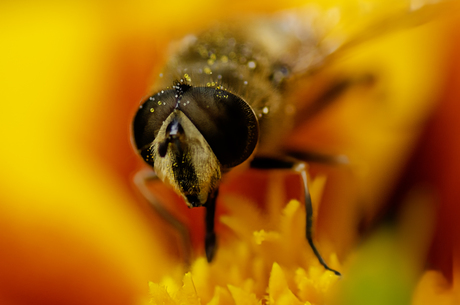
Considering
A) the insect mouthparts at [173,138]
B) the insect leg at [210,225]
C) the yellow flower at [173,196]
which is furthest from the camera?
the yellow flower at [173,196]

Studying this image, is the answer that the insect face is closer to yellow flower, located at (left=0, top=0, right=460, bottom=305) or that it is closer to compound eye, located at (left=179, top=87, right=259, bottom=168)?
compound eye, located at (left=179, top=87, right=259, bottom=168)

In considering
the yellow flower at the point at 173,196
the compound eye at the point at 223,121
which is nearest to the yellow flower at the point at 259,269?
the yellow flower at the point at 173,196

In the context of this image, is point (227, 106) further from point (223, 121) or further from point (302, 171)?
point (302, 171)

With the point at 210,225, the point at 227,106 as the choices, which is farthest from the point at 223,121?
the point at 210,225

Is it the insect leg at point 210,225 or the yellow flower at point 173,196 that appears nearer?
the insect leg at point 210,225

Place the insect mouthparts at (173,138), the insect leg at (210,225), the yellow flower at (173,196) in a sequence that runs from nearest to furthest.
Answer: the insect mouthparts at (173,138)
the insect leg at (210,225)
the yellow flower at (173,196)

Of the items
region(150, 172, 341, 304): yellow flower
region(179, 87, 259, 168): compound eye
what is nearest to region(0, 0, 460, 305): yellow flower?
region(150, 172, 341, 304): yellow flower

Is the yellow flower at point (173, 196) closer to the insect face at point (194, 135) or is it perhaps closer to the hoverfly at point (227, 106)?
the hoverfly at point (227, 106)

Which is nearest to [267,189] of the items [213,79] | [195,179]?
[213,79]
